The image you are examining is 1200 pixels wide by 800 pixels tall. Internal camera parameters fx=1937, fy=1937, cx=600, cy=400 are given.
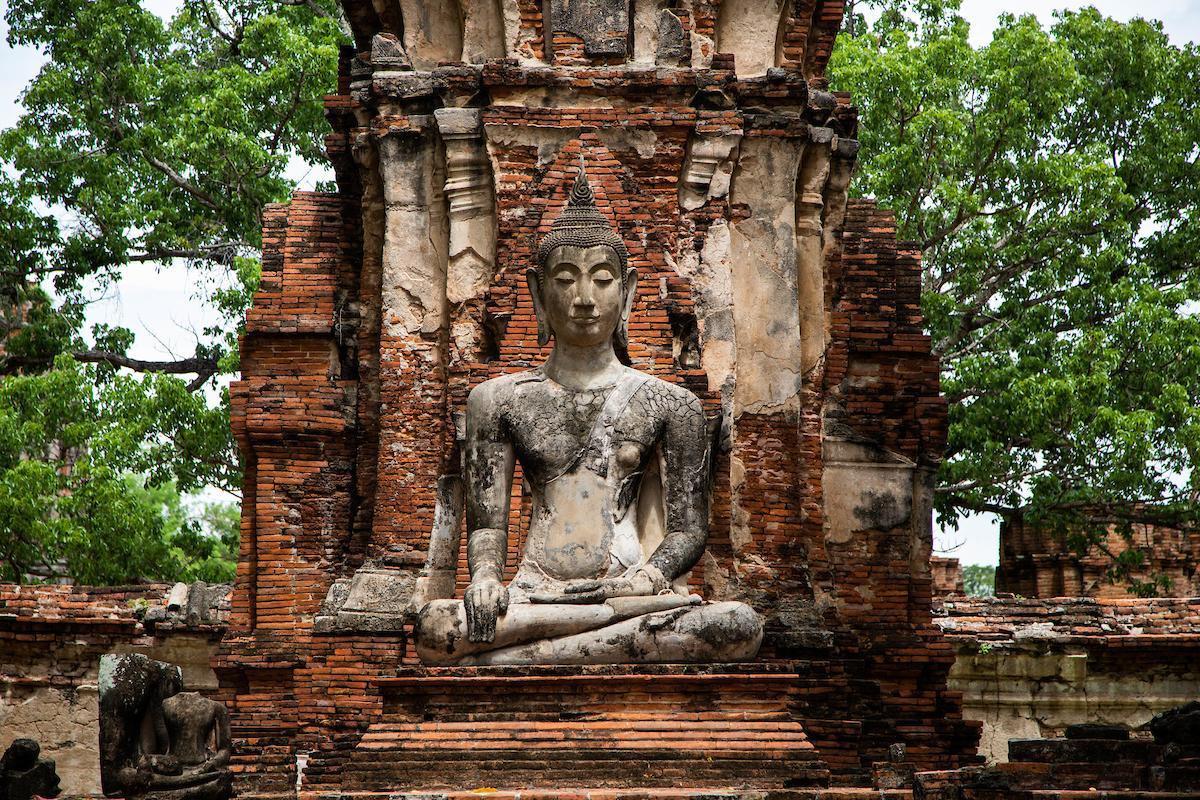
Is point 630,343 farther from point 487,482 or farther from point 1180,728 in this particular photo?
point 1180,728

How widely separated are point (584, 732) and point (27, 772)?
14.6ft

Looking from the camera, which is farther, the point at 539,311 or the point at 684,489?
the point at 539,311

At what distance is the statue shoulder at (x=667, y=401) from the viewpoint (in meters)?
8.68

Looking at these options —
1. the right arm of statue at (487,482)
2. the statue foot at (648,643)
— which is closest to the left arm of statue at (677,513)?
the statue foot at (648,643)

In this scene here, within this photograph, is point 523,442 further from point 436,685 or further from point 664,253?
point 664,253

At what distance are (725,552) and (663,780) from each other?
3.66 metres

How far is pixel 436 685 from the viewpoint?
8039mm

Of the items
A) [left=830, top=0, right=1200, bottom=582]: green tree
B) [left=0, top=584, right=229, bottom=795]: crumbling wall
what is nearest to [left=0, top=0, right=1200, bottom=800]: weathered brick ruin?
[left=0, top=584, right=229, bottom=795]: crumbling wall

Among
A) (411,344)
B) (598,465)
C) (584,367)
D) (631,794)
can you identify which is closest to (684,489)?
(598,465)

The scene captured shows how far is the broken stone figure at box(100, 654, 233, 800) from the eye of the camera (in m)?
11.0

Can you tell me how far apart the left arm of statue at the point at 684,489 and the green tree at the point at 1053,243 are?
986cm

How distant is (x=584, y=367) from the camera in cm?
882

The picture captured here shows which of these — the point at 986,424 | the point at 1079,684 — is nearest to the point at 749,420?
the point at 1079,684

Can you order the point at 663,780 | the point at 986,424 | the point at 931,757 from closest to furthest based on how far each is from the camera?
the point at 663,780 → the point at 931,757 → the point at 986,424
